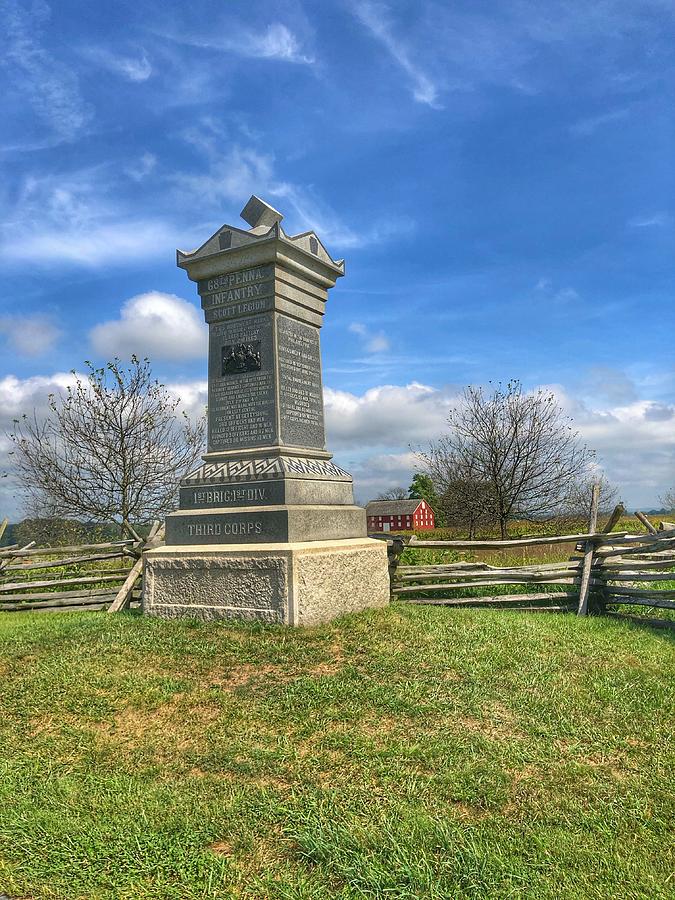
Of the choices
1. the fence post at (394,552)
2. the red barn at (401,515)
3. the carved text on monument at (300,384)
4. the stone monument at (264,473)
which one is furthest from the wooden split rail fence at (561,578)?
the red barn at (401,515)

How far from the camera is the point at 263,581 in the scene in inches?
247

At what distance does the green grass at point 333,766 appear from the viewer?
290 centimetres

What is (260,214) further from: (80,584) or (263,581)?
(80,584)

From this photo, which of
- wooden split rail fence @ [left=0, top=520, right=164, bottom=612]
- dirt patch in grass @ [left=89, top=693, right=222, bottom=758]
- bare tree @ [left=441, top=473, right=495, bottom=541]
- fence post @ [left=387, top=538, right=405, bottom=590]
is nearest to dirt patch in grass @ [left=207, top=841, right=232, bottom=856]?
dirt patch in grass @ [left=89, top=693, right=222, bottom=758]

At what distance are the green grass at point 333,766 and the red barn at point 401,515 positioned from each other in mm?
37023

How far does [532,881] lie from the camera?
279 centimetres

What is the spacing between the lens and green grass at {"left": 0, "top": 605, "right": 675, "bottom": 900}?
114 inches

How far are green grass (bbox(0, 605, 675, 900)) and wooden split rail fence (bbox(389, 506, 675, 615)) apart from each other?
2.43m

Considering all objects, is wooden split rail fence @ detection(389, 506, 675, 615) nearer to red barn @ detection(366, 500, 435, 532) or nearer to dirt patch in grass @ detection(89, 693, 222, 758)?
dirt patch in grass @ detection(89, 693, 222, 758)

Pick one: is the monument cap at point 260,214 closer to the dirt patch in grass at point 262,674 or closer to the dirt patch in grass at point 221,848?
the dirt patch in grass at point 262,674

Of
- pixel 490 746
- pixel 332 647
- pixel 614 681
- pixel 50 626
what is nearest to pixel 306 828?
pixel 490 746

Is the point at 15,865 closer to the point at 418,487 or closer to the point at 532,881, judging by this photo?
the point at 532,881

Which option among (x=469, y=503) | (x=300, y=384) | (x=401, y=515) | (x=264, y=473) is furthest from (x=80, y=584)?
(x=401, y=515)

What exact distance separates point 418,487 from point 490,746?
4348 centimetres
